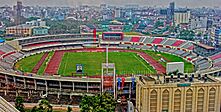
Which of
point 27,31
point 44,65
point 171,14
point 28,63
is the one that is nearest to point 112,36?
point 27,31

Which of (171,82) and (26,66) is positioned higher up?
(171,82)

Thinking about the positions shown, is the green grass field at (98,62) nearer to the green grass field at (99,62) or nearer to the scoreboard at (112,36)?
the green grass field at (99,62)

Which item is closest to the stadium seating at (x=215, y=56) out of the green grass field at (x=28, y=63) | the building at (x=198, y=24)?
the green grass field at (x=28, y=63)

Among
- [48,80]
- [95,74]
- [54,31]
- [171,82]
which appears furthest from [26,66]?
[54,31]

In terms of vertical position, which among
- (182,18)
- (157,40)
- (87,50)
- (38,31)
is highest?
(182,18)

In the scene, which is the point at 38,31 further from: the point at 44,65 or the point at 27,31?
the point at 44,65

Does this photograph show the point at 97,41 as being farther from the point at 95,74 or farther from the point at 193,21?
the point at 193,21

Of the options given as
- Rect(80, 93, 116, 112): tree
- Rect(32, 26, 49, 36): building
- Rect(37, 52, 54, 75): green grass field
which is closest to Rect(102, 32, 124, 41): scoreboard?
Rect(37, 52, 54, 75): green grass field
